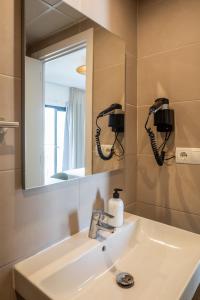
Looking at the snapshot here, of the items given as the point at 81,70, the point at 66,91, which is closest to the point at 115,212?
the point at 66,91

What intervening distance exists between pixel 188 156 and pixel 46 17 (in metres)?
1.00

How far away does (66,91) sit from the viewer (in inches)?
38.4

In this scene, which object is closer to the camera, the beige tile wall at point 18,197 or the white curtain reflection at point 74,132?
the beige tile wall at point 18,197

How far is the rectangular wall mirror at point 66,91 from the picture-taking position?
2.74ft

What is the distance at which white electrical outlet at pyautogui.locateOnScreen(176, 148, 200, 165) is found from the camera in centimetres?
120

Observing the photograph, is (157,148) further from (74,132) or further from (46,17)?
(46,17)

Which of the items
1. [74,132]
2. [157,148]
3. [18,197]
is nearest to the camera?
[18,197]

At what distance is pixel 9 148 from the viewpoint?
764mm

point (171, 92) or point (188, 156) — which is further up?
point (171, 92)

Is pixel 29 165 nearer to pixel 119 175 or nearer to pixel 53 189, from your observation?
pixel 53 189

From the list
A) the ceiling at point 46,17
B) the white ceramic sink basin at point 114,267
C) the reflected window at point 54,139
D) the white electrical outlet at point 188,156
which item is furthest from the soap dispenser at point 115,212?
the ceiling at point 46,17

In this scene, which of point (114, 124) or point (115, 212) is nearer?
point (115, 212)

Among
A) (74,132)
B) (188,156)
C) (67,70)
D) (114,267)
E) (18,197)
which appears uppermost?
(67,70)

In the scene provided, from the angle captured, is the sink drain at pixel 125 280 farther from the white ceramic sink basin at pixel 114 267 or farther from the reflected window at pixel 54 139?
the reflected window at pixel 54 139
